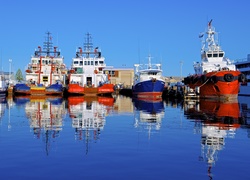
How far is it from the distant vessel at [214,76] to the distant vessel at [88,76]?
609 inches

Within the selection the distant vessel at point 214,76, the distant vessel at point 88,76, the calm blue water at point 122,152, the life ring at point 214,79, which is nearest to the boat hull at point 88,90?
the distant vessel at point 88,76

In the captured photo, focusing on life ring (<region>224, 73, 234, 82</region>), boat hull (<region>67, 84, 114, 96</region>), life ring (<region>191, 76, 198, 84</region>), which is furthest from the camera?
boat hull (<region>67, 84, 114, 96</region>)

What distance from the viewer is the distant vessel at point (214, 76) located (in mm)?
50406

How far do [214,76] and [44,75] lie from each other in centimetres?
3526

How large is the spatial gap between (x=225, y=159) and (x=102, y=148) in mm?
4257

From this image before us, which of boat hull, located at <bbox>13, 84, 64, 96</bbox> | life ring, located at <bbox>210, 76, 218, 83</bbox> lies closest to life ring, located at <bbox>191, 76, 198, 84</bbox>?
life ring, located at <bbox>210, 76, 218, 83</bbox>

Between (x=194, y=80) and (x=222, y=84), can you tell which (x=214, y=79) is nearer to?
(x=222, y=84)

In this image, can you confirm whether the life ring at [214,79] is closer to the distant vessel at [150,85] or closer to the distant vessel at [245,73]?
the distant vessel at [150,85]

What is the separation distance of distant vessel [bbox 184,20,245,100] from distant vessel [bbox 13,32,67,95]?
24710 millimetres

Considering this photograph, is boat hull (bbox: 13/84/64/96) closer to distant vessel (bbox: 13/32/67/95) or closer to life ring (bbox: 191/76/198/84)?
distant vessel (bbox: 13/32/67/95)

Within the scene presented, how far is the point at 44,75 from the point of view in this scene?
235 ft

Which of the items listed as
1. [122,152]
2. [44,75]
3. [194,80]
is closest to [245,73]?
[194,80]

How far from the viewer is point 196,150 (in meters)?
12.7

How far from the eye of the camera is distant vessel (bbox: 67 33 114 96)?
207 feet
